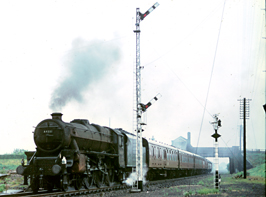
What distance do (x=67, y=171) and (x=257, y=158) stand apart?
65.7 meters

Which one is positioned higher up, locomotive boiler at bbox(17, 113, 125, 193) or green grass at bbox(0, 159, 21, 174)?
locomotive boiler at bbox(17, 113, 125, 193)

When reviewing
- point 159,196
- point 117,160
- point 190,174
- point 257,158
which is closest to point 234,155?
point 257,158

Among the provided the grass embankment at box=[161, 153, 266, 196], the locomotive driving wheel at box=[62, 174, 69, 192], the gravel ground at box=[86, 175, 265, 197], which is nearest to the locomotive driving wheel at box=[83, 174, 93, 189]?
the gravel ground at box=[86, 175, 265, 197]

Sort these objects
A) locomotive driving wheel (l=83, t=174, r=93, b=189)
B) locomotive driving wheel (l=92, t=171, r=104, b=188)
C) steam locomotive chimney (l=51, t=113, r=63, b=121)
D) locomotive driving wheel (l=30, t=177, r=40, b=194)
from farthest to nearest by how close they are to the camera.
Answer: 1. locomotive driving wheel (l=92, t=171, r=104, b=188)
2. locomotive driving wheel (l=83, t=174, r=93, b=189)
3. steam locomotive chimney (l=51, t=113, r=63, b=121)
4. locomotive driving wheel (l=30, t=177, r=40, b=194)

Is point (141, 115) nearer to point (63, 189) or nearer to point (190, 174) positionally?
point (63, 189)

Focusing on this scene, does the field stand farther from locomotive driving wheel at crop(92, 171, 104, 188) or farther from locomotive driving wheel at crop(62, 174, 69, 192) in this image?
locomotive driving wheel at crop(62, 174, 69, 192)

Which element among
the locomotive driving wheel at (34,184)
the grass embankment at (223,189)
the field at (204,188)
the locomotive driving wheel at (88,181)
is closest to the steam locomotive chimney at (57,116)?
the locomotive driving wheel at (34,184)

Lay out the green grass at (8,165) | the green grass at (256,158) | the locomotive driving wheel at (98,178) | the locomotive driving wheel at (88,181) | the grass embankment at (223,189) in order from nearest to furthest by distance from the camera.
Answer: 1. the grass embankment at (223,189)
2. the locomotive driving wheel at (88,181)
3. the locomotive driving wheel at (98,178)
4. the green grass at (8,165)
5. the green grass at (256,158)

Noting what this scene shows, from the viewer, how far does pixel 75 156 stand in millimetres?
17328

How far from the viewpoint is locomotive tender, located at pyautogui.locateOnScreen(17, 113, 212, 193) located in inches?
661

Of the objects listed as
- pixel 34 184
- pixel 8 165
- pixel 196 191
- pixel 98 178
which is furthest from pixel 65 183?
pixel 8 165

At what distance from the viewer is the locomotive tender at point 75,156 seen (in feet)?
55.1

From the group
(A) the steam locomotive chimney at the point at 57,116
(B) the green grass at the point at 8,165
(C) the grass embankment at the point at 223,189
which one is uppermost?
(A) the steam locomotive chimney at the point at 57,116

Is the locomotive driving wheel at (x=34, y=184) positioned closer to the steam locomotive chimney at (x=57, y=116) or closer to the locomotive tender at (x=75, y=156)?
the locomotive tender at (x=75, y=156)
